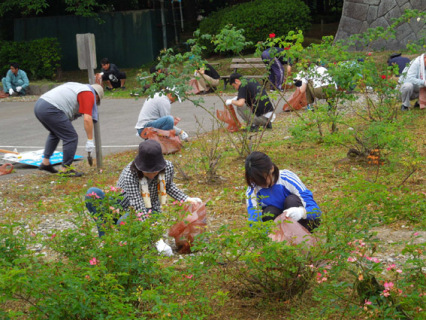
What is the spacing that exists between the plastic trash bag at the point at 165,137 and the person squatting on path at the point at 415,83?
13.1ft

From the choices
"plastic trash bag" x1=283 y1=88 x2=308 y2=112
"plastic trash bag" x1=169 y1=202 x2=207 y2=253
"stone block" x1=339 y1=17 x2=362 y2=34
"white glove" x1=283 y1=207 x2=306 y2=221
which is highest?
"stone block" x1=339 y1=17 x2=362 y2=34

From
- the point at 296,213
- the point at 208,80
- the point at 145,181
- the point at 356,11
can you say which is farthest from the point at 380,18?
the point at 296,213

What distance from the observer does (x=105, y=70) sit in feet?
59.5

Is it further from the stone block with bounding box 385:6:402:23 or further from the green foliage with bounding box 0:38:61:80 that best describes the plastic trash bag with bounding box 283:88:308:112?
the green foliage with bounding box 0:38:61:80

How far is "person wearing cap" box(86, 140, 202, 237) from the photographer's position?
16.1ft

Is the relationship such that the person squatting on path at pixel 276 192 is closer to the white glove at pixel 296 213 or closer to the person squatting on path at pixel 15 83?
the white glove at pixel 296 213

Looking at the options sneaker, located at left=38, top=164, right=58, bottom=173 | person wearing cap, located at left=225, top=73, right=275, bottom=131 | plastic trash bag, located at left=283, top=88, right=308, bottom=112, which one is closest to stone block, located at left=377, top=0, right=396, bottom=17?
plastic trash bag, located at left=283, top=88, right=308, bottom=112

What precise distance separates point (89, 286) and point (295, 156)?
522 centimetres

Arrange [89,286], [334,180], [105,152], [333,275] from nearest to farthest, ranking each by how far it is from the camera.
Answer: [89,286] → [333,275] → [334,180] → [105,152]

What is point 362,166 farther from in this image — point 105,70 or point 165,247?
point 105,70

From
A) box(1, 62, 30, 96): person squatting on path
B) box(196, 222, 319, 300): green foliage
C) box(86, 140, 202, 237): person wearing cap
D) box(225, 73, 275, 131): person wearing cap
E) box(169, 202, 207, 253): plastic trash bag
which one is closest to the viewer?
box(196, 222, 319, 300): green foliage

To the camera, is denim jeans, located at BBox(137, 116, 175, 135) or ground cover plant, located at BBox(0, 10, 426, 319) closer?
ground cover plant, located at BBox(0, 10, 426, 319)

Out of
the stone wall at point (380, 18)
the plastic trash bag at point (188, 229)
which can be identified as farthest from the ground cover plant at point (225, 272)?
the stone wall at point (380, 18)

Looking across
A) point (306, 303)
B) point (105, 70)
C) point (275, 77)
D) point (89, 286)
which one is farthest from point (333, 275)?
point (105, 70)
